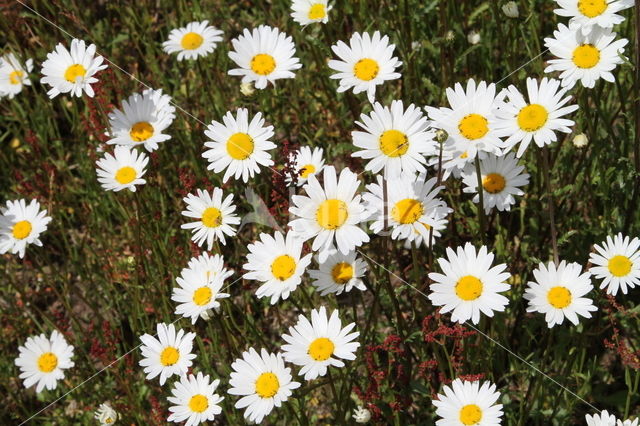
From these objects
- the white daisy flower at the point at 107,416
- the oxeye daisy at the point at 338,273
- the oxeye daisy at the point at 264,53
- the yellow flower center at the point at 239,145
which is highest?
the oxeye daisy at the point at 264,53

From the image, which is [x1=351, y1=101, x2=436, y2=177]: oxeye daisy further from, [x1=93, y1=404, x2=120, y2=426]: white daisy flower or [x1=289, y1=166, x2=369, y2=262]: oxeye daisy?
[x1=93, y1=404, x2=120, y2=426]: white daisy flower

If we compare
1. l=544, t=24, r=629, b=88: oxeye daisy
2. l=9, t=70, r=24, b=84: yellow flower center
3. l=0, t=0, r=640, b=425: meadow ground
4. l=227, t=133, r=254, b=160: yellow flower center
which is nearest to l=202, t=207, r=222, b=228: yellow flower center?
l=0, t=0, r=640, b=425: meadow ground

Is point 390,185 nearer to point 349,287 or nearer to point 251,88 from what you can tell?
point 349,287

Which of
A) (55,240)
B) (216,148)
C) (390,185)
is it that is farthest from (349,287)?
(55,240)

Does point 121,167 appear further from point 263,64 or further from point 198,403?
point 198,403

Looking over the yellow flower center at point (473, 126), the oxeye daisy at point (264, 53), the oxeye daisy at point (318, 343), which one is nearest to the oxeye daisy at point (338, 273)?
the oxeye daisy at point (318, 343)

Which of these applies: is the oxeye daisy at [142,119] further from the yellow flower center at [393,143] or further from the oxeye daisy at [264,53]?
the yellow flower center at [393,143]
